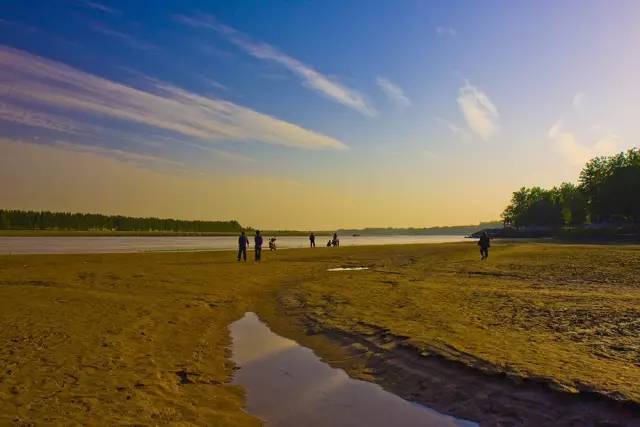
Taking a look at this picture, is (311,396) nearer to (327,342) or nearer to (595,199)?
(327,342)

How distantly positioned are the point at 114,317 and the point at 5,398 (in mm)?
6801

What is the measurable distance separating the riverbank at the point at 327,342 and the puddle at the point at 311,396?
1.23 feet

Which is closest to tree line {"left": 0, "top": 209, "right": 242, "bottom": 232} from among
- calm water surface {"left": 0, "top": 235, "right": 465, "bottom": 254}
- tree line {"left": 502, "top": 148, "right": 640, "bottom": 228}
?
calm water surface {"left": 0, "top": 235, "right": 465, "bottom": 254}

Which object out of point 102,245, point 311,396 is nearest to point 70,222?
point 102,245

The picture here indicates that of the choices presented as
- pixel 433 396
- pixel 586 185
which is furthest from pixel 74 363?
pixel 586 185

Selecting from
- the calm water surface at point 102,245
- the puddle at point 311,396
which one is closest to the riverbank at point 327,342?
the puddle at point 311,396

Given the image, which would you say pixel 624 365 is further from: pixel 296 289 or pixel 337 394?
pixel 296 289

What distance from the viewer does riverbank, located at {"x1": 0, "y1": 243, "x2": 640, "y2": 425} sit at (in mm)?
6980

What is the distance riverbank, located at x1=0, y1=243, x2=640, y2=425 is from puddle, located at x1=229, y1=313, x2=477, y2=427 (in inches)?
14.7

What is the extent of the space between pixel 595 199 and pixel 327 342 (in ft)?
318

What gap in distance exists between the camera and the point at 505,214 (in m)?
165

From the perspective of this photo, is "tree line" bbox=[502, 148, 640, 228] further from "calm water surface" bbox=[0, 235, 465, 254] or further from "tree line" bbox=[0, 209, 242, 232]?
"tree line" bbox=[0, 209, 242, 232]

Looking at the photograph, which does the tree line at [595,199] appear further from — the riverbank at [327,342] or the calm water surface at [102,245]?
the riverbank at [327,342]

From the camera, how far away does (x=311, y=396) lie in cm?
798
